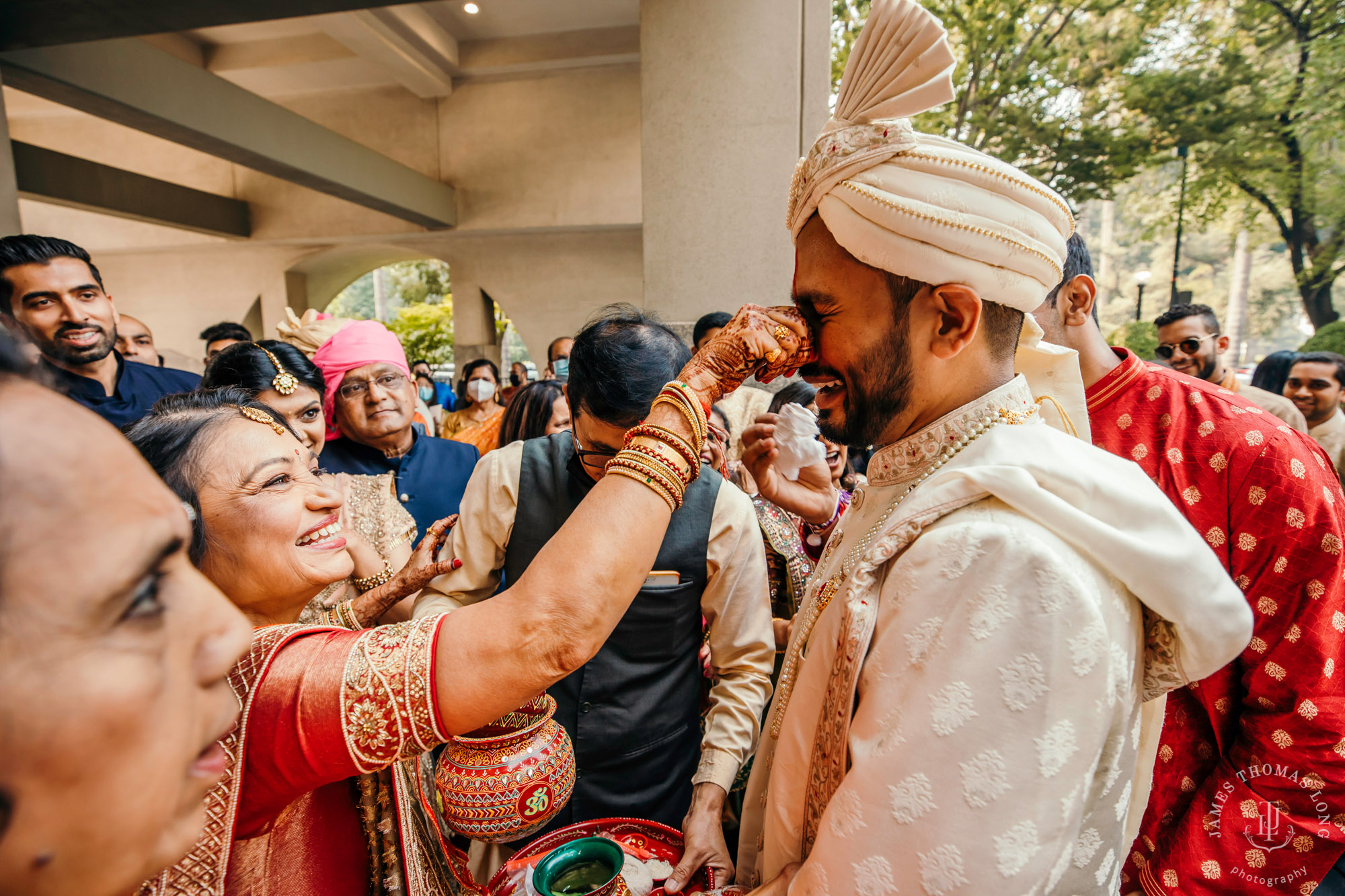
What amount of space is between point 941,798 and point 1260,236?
22856mm

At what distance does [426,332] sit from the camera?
21500 mm

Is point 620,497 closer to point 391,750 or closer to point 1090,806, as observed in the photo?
point 391,750

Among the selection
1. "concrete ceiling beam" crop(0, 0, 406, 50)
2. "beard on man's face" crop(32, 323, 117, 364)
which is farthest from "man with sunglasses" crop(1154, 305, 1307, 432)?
"concrete ceiling beam" crop(0, 0, 406, 50)

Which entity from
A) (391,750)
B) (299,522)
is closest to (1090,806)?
(391,750)

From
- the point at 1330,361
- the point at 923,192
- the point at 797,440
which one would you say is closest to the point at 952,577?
the point at 923,192

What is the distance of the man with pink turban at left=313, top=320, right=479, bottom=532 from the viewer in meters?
3.25

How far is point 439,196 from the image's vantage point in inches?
492

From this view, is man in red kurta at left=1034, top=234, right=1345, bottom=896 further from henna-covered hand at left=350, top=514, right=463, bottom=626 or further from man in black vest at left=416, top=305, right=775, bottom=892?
henna-covered hand at left=350, top=514, right=463, bottom=626

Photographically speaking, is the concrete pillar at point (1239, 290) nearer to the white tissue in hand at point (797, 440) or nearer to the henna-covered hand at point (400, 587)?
the white tissue in hand at point (797, 440)

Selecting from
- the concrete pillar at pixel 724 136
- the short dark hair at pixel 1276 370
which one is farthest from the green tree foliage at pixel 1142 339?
the concrete pillar at pixel 724 136

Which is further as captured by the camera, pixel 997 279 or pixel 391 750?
pixel 997 279

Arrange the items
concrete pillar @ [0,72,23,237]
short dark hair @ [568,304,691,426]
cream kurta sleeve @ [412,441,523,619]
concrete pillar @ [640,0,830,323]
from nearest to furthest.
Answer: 1. short dark hair @ [568,304,691,426]
2. cream kurta sleeve @ [412,441,523,619]
3. concrete pillar @ [0,72,23,237]
4. concrete pillar @ [640,0,830,323]

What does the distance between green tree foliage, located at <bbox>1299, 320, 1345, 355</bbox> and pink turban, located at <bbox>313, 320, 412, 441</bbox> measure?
16.0m

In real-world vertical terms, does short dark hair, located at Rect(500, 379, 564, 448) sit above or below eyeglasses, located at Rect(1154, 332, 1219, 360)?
below
